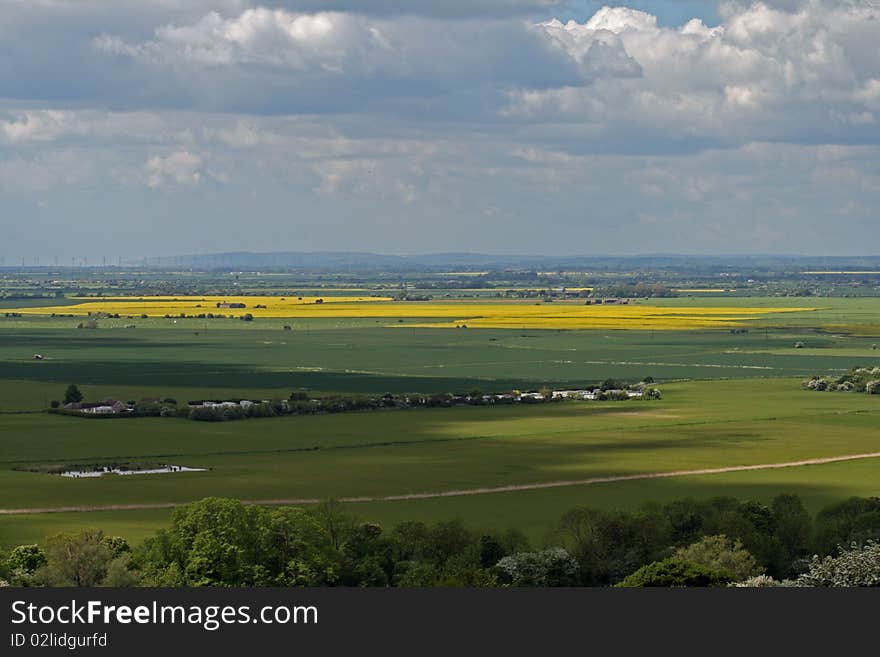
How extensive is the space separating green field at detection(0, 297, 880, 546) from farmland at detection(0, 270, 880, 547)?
0.20 m

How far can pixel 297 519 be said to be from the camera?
2063 inches

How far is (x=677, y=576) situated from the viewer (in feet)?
148

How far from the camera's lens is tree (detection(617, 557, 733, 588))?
44875 millimetres

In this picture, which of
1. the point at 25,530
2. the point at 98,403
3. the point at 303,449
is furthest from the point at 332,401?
the point at 25,530

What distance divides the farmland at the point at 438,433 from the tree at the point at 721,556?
985cm

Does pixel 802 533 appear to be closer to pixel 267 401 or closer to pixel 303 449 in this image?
pixel 303 449

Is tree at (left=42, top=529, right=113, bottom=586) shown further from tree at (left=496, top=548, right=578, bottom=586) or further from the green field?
tree at (left=496, top=548, right=578, bottom=586)

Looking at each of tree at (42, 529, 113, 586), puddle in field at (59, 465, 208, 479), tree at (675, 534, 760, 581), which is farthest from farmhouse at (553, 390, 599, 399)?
tree at (42, 529, 113, 586)

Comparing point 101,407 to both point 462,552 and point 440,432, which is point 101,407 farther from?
point 462,552

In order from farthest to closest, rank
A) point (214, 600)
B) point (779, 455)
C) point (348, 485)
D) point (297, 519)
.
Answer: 1. point (779, 455)
2. point (348, 485)
3. point (297, 519)
4. point (214, 600)

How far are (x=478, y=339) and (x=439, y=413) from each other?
80.8 metres

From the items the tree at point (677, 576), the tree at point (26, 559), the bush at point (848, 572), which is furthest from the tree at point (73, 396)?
the bush at point (848, 572)

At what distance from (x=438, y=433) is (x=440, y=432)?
58 centimetres

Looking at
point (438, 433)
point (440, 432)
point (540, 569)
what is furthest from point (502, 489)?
point (440, 432)
